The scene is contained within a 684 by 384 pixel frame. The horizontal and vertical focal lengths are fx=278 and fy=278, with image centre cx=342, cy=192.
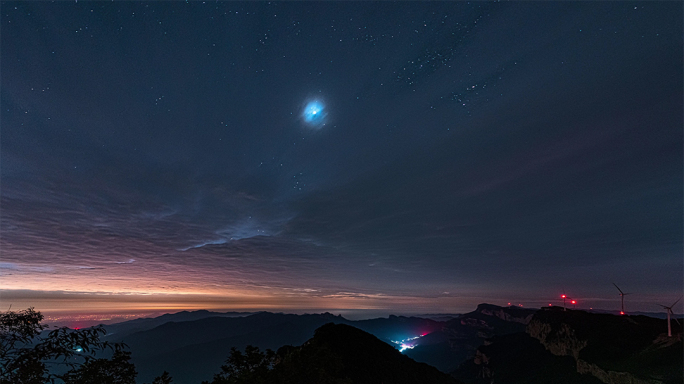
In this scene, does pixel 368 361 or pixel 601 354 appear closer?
pixel 601 354

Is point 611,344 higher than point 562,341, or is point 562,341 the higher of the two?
point 611,344

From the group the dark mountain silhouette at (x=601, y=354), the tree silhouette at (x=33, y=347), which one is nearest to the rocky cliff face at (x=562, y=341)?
the dark mountain silhouette at (x=601, y=354)

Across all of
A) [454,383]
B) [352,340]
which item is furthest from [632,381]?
[352,340]

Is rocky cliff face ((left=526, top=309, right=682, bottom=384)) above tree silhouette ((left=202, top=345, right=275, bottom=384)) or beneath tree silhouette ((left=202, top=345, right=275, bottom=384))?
beneath

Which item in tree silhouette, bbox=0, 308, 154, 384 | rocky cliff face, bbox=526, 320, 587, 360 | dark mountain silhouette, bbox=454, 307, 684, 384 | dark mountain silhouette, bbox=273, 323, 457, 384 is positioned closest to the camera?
tree silhouette, bbox=0, 308, 154, 384

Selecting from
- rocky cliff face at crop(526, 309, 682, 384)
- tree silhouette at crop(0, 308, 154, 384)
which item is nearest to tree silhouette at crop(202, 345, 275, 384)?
tree silhouette at crop(0, 308, 154, 384)

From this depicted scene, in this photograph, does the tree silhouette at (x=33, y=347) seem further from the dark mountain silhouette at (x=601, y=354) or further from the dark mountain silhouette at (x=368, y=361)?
the dark mountain silhouette at (x=601, y=354)

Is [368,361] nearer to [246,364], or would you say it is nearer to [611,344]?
[246,364]

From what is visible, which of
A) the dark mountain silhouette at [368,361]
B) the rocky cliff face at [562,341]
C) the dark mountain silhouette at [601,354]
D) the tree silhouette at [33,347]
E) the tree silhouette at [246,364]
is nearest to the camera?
the tree silhouette at [33,347]

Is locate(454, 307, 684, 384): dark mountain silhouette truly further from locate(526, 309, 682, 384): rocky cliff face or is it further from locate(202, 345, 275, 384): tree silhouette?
locate(202, 345, 275, 384): tree silhouette

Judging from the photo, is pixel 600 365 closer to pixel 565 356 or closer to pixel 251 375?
pixel 565 356

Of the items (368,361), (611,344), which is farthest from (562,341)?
(368,361)
